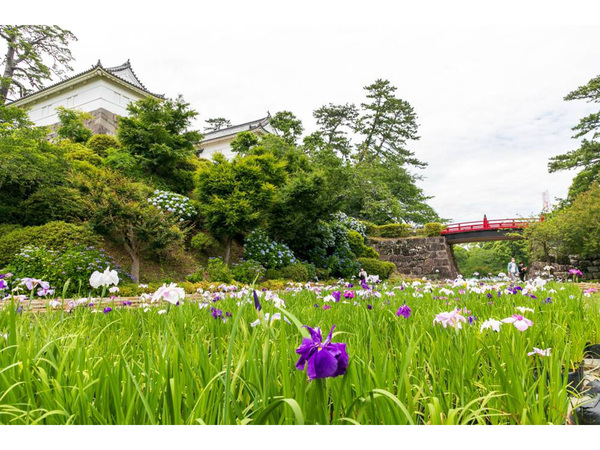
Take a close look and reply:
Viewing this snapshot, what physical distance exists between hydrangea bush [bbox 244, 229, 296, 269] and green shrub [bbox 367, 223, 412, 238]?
1062cm

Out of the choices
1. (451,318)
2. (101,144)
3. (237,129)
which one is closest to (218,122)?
(237,129)

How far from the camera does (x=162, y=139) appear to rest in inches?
508

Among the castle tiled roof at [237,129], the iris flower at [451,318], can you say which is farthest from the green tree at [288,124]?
the iris flower at [451,318]

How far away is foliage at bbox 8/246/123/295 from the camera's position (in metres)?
6.07

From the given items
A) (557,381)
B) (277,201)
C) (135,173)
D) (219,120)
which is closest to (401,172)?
(277,201)

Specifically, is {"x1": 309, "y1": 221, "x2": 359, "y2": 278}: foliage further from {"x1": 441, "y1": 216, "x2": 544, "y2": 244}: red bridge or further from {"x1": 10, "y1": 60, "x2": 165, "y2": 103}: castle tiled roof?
{"x1": 10, "y1": 60, "x2": 165, "y2": 103}: castle tiled roof

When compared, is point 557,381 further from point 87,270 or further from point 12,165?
point 12,165

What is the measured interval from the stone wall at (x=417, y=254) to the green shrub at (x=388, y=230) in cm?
63

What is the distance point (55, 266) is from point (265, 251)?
550 centimetres

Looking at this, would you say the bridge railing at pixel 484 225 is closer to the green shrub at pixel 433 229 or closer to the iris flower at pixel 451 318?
the green shrub at pixel 433 229

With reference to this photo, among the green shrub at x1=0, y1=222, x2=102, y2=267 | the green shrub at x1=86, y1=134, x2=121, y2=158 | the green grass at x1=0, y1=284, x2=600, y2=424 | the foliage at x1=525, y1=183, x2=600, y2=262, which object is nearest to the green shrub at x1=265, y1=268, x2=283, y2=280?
the green shrub at x1=0, y1=222, x2=102, y2=267

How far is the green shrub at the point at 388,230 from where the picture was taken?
68.0ft

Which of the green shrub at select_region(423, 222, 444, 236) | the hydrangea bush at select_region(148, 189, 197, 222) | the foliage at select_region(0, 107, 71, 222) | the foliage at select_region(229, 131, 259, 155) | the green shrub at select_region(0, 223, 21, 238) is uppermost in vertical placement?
the foliage at select_region(229, 131, 259, 155)

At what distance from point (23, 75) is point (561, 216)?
25.2 m
